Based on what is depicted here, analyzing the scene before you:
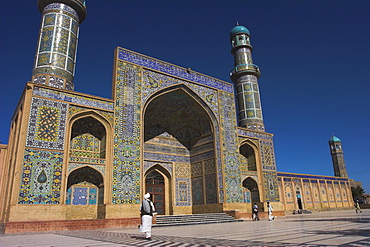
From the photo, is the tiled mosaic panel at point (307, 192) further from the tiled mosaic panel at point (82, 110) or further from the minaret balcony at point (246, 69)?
the tiled mosaic panel at point (82, 110)

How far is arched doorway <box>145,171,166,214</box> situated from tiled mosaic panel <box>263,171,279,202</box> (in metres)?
4.94

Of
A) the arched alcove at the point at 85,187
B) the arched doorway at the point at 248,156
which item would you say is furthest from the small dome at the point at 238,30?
the arched alcove at the point at 85,187

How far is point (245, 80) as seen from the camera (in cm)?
1741

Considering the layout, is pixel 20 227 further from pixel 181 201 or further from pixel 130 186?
pixel 181 201

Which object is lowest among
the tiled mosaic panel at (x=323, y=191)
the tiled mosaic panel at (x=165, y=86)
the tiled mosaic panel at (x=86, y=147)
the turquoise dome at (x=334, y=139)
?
the tiled mosaic panel at (x=323, y=191)

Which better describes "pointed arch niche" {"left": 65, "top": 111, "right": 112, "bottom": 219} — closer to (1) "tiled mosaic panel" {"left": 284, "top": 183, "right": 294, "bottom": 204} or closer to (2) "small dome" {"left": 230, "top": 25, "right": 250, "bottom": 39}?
(2) "small dome" {"left": 230, "top": 25, "right": 250, "bottom": 39}

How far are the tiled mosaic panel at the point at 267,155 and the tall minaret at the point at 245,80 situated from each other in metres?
1.30

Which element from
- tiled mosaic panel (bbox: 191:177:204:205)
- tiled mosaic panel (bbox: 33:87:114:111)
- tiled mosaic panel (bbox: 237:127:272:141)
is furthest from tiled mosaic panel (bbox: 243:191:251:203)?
tiled mosaic panel (bbox: 33:87:114:111)

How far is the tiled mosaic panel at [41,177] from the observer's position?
26.7 ft

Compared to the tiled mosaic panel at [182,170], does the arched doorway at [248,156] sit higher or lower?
higher

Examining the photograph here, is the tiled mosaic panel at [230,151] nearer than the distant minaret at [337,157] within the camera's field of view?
Yes

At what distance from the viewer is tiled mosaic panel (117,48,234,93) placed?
11.6 meters

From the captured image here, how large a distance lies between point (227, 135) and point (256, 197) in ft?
11.2

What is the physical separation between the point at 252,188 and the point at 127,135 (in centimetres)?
716
